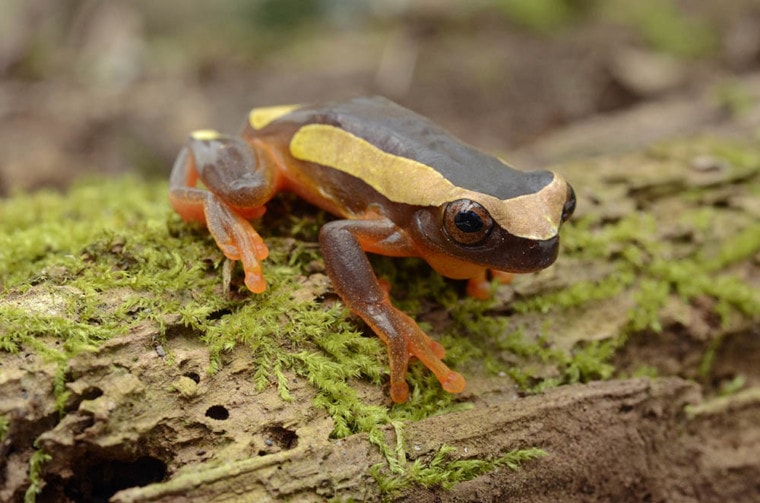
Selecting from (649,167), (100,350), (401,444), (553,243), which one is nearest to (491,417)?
(401,444)

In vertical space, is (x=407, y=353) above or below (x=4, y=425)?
above

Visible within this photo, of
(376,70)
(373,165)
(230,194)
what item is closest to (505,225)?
(373,165)

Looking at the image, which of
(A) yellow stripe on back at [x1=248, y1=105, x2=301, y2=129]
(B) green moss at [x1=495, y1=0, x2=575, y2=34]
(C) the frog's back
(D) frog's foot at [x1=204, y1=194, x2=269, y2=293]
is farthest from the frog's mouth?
(B) green moss at [x1=495, y1=0, x2=575, y2=34]

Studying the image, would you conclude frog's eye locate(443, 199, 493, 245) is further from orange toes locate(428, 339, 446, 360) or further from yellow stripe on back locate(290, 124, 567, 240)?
orange toes locate(428, 339, 446, 360)

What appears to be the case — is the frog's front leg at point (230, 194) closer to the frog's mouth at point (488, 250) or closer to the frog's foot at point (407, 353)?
the frog's foot at point (407, 353)

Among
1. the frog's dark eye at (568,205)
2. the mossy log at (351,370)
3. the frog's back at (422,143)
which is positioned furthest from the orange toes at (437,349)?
the frog's dark eye at (568,205)

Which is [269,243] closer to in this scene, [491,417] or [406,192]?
[406,192]

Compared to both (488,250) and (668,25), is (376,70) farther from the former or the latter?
(488,250)
